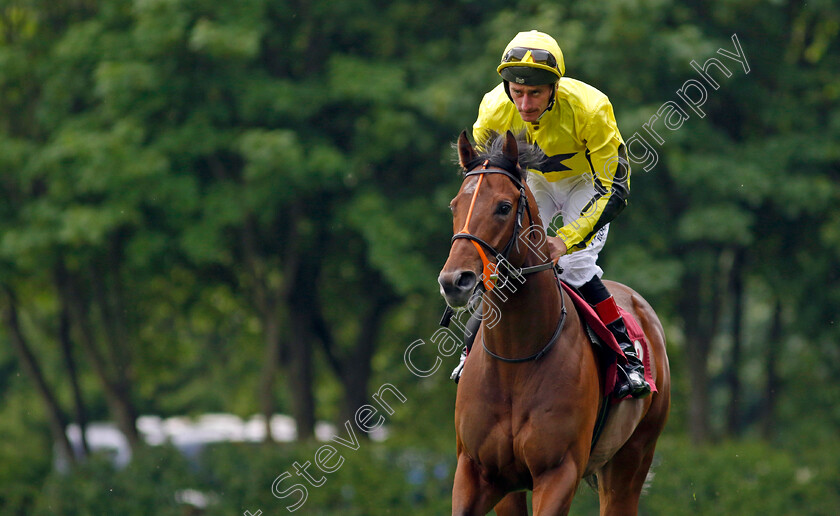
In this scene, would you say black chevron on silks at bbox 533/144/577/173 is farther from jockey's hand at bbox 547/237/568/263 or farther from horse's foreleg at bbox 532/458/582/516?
horse's foreleg at bbox 532/458/582/516

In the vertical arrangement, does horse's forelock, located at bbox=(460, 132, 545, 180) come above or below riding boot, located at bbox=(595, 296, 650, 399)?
above

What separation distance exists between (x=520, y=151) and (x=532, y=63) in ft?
1.65

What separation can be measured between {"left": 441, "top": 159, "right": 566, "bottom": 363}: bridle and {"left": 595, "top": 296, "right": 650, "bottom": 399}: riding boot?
626mm

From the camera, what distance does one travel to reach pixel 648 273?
1353cm

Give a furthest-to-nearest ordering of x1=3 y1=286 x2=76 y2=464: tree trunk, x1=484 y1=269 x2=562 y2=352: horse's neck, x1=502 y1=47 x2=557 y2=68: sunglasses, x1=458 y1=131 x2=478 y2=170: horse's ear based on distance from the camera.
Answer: x1=3 y1=286 x2=76 y2=464: tree trunk → x1=502 y1=47 x2=557 y2=68: sunglasses → x1=484 y1=269 x2=562 y2=352: horse's neck → x1=458 y1=131 x2=478 y2=170: horse's ear

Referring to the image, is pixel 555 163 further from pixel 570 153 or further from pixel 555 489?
pixel 555 489

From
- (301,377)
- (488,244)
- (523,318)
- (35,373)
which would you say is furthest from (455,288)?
(35,373)

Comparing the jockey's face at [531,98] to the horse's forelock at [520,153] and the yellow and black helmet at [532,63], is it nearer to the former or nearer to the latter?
the yellow and black helmet at [532,63]

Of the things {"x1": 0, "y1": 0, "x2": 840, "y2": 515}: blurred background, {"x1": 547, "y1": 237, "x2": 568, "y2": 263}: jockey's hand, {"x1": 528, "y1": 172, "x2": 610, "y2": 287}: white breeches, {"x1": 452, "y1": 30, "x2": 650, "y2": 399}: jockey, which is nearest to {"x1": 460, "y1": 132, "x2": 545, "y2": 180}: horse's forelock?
{"x1": 452, "y1": 30, "x2": 650, "y2": 399}: jockey

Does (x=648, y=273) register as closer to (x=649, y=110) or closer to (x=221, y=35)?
(x=649, y=110)

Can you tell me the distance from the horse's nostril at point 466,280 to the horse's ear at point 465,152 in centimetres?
85

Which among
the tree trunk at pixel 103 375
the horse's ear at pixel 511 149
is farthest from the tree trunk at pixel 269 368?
the horse's ear at pixel 511 149

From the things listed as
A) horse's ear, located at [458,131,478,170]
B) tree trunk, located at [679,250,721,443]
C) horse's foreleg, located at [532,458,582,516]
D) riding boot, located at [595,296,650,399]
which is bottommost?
tree trunk, located at [679,250,721,443]

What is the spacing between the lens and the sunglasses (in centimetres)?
542
